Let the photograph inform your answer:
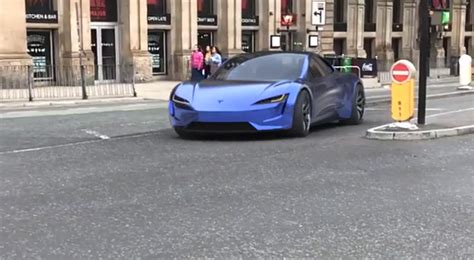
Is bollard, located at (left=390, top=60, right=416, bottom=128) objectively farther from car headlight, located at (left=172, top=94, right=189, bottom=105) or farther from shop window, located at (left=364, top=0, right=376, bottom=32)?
shop window, located at (left=364, top=0, right=376, bottom=32)

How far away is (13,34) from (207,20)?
9882 millimetres

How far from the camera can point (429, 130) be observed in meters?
9.89

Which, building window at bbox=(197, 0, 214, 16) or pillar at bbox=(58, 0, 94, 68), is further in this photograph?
building window at bbox=(197, 0, 214, 16)

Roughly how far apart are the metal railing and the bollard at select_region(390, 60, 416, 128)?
37.9ft

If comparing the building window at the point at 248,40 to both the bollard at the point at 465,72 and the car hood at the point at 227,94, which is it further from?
the car hood at the point at 227,94

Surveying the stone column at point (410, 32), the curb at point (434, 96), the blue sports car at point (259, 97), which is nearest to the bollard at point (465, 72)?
the curb at point (434, 96)

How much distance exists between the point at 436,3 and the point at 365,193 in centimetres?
4064

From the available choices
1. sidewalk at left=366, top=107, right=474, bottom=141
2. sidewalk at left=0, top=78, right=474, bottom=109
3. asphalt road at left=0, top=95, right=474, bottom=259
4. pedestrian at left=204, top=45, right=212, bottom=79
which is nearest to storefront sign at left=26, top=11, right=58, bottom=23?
sidewalk at left=0, top=78, right=474, bottom=109

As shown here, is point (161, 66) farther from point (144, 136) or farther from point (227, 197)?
point (227, 197)

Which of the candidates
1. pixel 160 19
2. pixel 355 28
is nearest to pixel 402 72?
pixel 160 19

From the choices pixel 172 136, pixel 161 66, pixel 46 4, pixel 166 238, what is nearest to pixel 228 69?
pixel 172 136

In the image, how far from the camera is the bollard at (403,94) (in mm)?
9906

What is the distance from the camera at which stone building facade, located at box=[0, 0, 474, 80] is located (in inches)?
976

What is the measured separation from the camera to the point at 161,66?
97.1 ft
